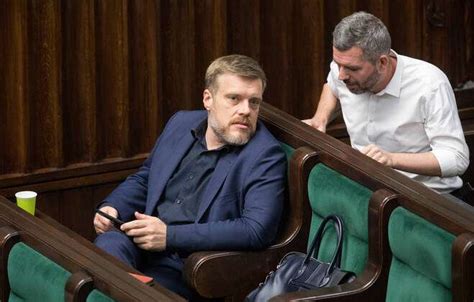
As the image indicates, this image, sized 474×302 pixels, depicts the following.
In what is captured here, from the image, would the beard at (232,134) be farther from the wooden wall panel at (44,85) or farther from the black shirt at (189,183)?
the wooden wall panel at (44,85)

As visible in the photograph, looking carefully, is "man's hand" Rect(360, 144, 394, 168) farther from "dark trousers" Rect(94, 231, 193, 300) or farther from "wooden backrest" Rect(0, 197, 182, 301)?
"wooden backrest" Rect(0, 197, 182, 301)

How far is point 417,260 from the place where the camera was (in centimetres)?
370

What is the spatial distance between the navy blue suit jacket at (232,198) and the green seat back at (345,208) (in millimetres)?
141

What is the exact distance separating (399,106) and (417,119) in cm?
8

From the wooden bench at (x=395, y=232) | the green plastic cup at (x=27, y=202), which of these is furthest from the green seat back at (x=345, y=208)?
the green plastic cup at (x=27, y=202)

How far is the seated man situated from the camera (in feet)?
13.8

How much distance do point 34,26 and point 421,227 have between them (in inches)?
74.8

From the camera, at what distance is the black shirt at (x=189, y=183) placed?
4387 millimetres

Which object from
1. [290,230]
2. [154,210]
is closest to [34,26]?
[154,210]

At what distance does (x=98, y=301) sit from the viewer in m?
3.35

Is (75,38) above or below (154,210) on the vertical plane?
above

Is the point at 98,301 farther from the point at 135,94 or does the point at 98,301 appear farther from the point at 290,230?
the point at 135,94

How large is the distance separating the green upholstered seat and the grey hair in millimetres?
875

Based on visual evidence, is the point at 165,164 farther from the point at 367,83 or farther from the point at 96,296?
the point at 96,296
